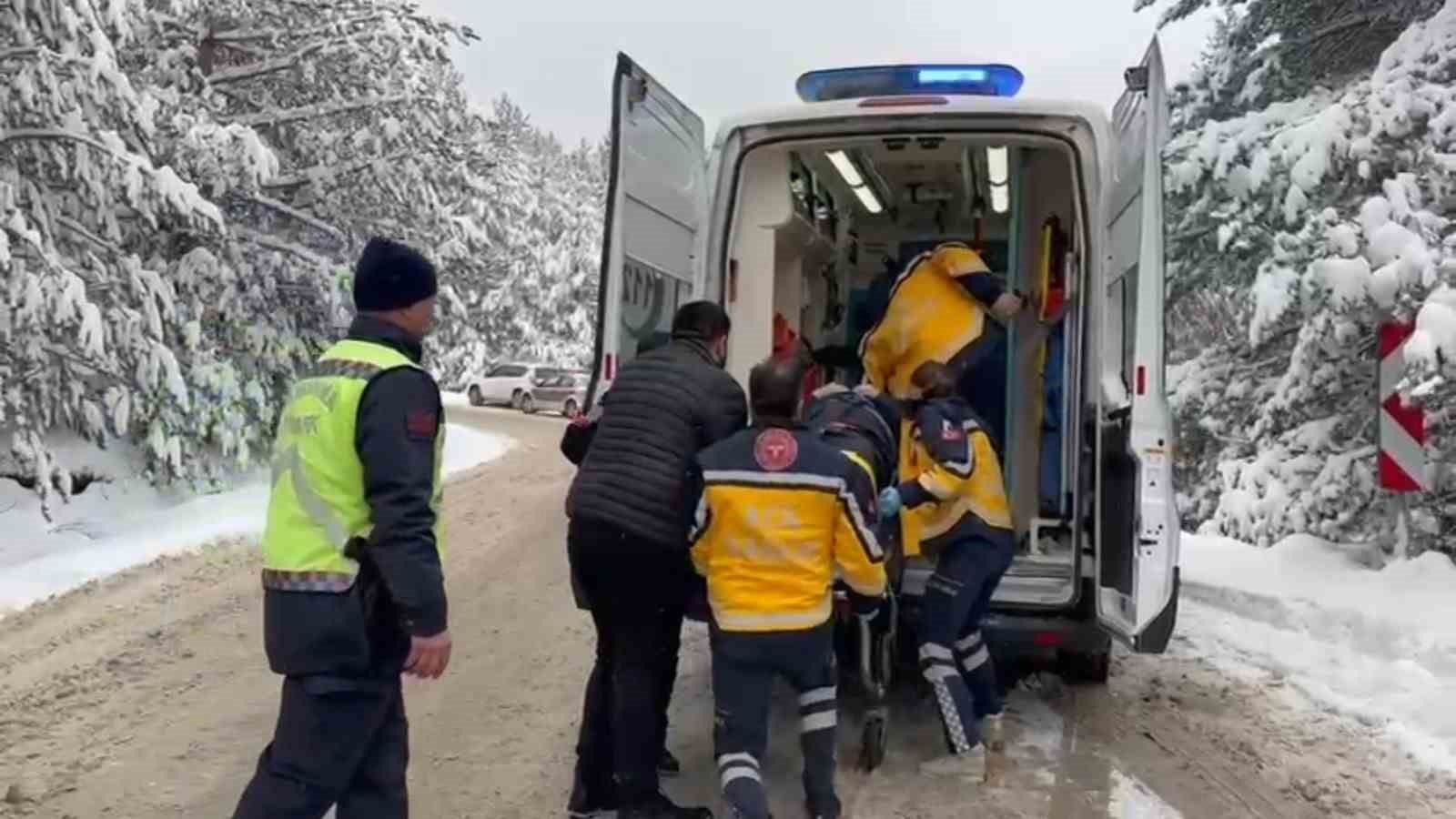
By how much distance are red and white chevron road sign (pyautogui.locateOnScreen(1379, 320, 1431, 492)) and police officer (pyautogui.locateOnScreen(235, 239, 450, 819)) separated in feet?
20.2

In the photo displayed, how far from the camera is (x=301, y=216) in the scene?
15.8m

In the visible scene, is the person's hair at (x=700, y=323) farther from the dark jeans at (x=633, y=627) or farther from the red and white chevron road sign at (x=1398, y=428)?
the red and white chevron road sign at (x=1398, y=428)

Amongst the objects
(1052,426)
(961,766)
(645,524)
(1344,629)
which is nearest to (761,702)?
(645,524)

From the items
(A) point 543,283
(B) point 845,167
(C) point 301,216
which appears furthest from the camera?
(A) point 543,283

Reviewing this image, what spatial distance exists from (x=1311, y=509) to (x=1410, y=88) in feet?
11.0

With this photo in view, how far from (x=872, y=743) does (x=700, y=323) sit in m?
1.87

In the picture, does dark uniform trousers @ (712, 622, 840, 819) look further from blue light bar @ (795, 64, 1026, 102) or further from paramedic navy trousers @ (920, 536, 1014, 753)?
blue light bar @ (795, 64, 1026, 102)

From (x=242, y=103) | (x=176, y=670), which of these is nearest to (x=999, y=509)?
(x=176, y=670)

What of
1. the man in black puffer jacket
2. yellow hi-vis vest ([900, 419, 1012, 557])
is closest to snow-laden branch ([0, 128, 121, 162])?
the man in black puffer jacket

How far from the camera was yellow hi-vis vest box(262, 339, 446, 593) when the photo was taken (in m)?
3.38

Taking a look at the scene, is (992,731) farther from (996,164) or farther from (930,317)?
(996,164)

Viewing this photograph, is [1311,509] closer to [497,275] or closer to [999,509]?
[999,509]

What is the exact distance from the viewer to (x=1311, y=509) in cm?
1009

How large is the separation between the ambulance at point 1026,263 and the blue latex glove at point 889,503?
59cm
